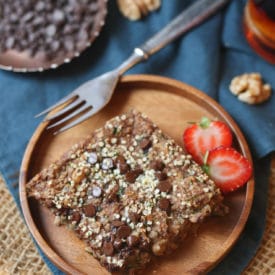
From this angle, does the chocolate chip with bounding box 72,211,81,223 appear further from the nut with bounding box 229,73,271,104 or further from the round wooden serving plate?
the nut with bounding box 229,73,271,104

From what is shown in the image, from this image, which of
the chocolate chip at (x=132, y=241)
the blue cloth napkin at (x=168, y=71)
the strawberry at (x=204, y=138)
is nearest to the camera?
the chocolate chip at (x=132, y=241)

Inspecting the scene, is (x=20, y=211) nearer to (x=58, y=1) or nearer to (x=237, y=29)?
(x=58, y=1)

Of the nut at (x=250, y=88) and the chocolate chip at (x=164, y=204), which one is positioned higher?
the chocolate chip at (x=164, y=204)

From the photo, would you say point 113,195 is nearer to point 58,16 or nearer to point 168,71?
point 168,71

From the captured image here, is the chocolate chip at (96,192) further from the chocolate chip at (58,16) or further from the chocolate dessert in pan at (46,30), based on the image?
the chocolate chip at (58,16)

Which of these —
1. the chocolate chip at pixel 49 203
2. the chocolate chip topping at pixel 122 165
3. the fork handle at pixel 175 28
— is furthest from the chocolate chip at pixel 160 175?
the fork handle at pixel 175 28
